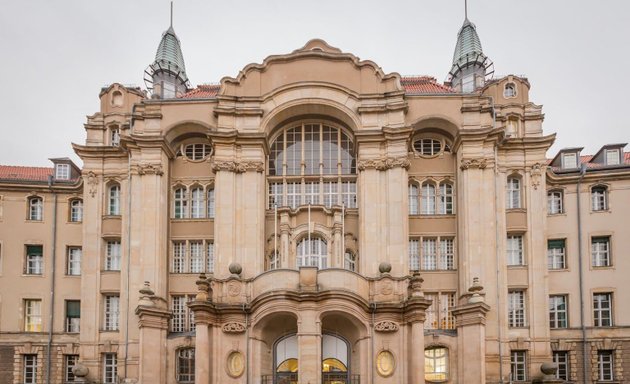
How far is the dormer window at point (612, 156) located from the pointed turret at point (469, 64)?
344 inches

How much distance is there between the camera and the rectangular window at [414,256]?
38.8m

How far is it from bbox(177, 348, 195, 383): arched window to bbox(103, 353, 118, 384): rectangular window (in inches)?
159

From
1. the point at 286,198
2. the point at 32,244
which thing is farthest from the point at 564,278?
the point at 32,244

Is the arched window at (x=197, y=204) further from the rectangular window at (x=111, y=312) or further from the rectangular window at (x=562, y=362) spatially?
the rectangular window at (x=562, y=362)

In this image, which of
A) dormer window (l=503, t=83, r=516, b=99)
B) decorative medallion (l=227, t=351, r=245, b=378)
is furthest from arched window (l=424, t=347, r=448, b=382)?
dormer window (l=503, t=83, r=516, b=99)

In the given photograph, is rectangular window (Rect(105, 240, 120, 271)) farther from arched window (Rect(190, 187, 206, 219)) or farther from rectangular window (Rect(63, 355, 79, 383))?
rectangular window (Rect(63, 355, 79, 383))

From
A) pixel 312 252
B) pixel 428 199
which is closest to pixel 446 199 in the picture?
pixel 428 199

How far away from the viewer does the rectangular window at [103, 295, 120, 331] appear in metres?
39.3

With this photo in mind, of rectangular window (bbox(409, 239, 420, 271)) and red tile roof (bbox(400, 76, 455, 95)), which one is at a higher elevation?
red tile roof (bbox(400, 76, 455, 95))

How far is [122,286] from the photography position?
38219 millimetres

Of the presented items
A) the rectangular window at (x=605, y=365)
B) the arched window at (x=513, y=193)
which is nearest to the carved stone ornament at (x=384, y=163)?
the arched window at (x=513, y=193)

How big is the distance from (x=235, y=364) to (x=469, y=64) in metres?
25.6

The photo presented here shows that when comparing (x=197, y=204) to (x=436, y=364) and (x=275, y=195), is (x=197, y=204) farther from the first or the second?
(x=436, y=364)

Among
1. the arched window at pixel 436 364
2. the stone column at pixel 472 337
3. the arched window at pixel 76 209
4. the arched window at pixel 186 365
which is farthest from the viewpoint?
the arched window at pixel 76 209
